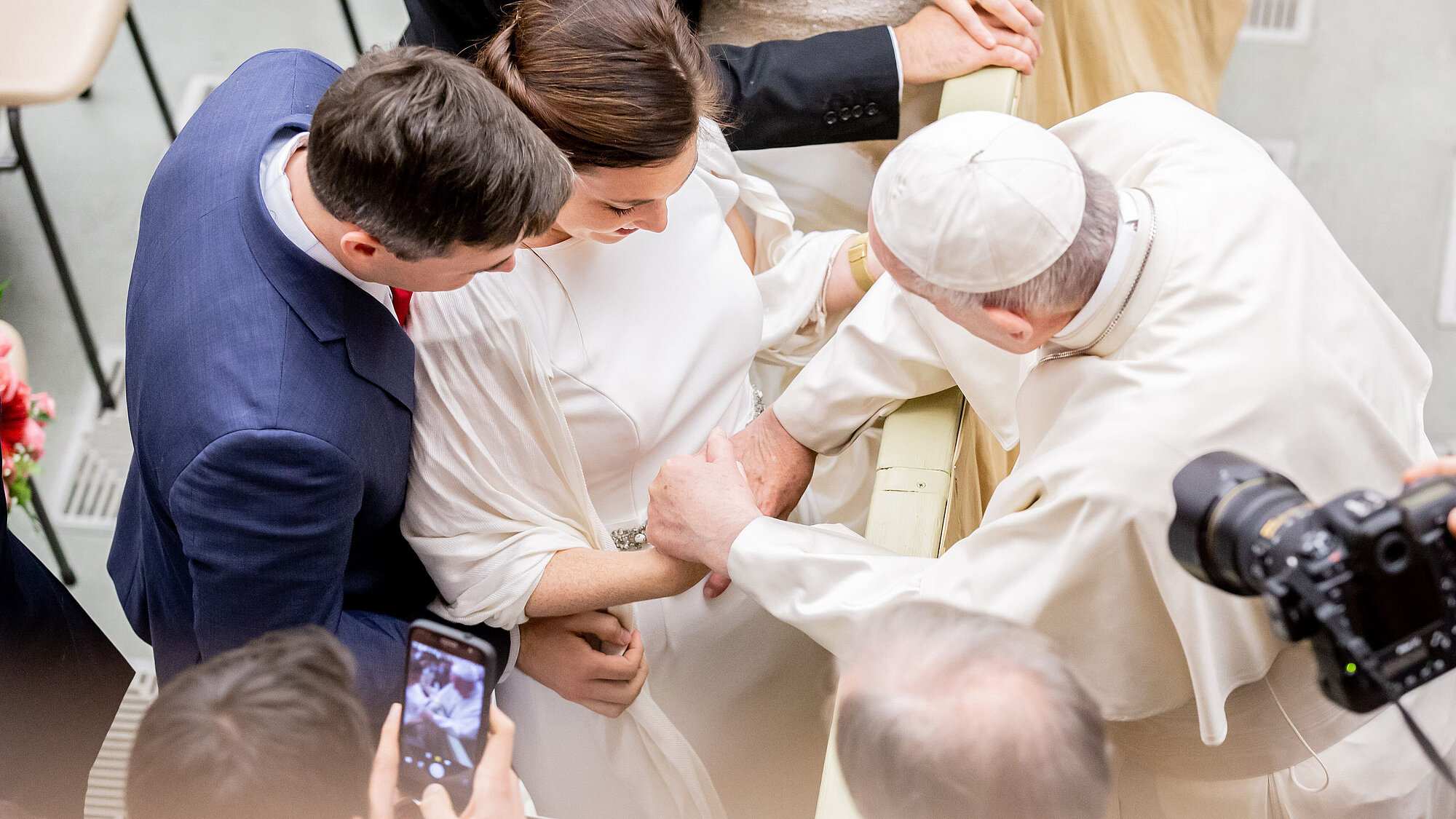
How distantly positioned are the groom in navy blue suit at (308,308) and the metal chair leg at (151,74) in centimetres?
202

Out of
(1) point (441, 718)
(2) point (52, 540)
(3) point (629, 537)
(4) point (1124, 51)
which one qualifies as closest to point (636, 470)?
(3) point (629, 537)

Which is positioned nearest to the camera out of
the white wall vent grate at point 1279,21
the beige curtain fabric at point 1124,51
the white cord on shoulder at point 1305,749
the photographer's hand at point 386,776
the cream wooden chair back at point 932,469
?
the photographer's hand at point 386,776

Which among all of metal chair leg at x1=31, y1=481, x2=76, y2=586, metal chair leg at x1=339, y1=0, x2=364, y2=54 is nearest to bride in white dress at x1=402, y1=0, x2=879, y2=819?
metal chair leg at x1=31, y1=481, x2=76, y2=586

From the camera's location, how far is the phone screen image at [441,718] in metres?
1.17

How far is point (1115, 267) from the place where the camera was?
49.1 inches

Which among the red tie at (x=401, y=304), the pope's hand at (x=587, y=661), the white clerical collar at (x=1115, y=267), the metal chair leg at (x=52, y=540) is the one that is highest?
the white clerical collar at (x=1115, y=267)

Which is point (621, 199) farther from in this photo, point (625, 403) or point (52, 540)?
point (52, 540)

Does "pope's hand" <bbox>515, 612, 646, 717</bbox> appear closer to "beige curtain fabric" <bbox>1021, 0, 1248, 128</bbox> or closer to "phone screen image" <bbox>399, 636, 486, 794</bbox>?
"phone screen image" <bbox>399, 636, 486, 794</bbox>

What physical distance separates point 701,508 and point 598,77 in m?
0.60

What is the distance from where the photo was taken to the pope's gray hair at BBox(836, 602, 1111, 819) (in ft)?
3.13

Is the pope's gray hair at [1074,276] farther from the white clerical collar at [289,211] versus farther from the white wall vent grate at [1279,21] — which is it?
the white wall vent grate at [1279,21]

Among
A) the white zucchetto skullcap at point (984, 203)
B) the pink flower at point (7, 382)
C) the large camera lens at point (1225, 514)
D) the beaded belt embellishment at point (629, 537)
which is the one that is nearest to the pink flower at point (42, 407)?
the pink flower at point (7, 382)

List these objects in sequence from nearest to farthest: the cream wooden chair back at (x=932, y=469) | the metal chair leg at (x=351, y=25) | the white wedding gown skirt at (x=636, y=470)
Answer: the white wedding gown skirt at (x=636, y=470) → the cream wooden chair back at (x=932, y=469) → the metal chair leg at (x=351, y=25)

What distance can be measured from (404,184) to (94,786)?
3.72 ft
